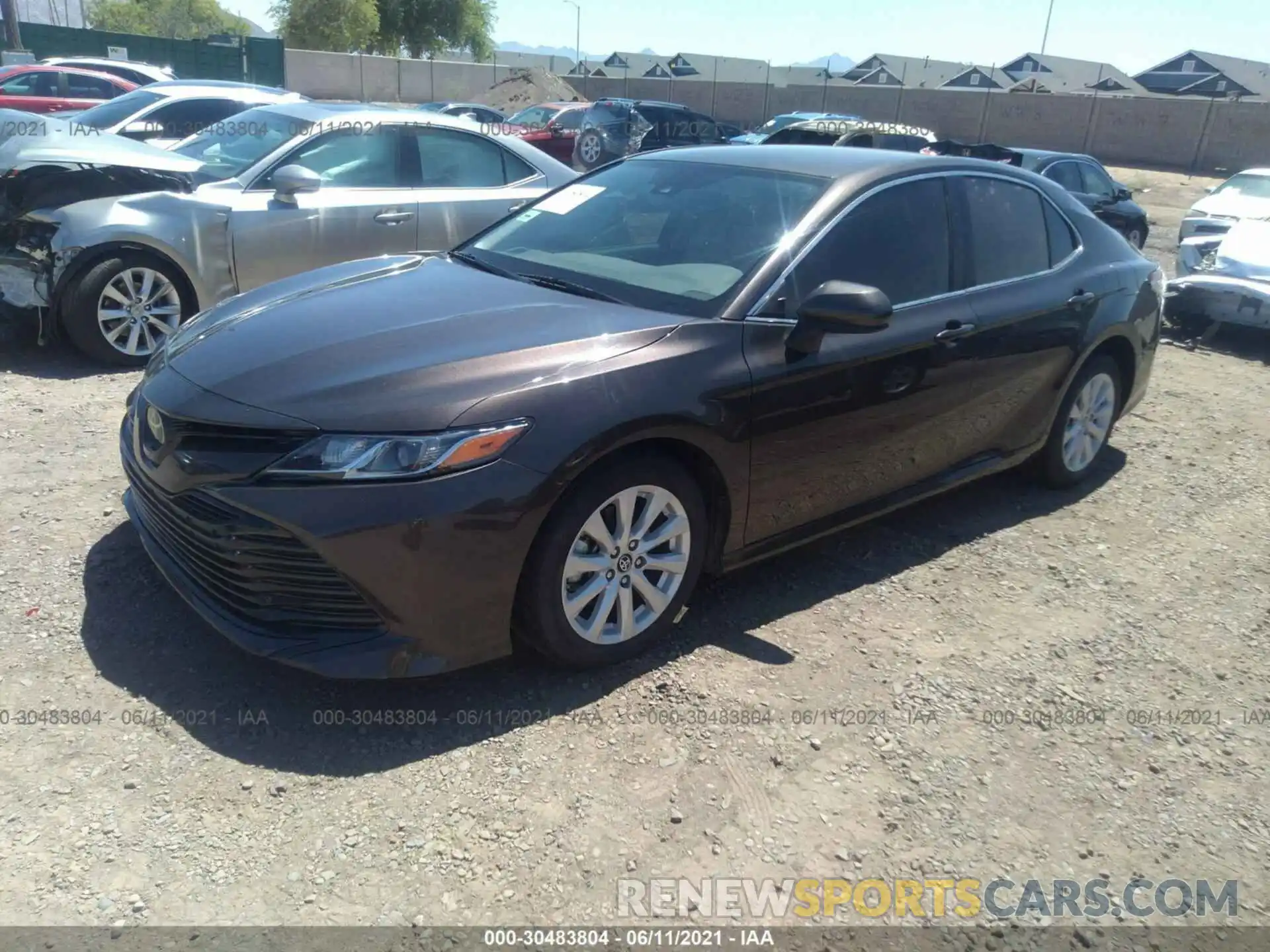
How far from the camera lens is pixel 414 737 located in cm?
291

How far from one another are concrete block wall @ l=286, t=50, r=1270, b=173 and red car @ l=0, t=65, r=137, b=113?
25.0 m

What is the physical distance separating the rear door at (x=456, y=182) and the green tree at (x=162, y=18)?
59449 mm

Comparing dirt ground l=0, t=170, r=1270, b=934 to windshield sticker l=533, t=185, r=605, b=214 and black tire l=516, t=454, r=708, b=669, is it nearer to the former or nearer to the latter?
black tire l=516, t=454, r=708, b=669

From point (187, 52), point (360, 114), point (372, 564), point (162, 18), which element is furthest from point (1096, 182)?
point (162, 18)

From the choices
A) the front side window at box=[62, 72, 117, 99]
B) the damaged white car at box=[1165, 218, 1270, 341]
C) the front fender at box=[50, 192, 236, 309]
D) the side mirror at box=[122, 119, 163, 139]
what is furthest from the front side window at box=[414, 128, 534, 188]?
the front side window at box=[62, 72, 117, 99]

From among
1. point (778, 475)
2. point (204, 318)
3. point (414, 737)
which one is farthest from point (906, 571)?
point (204, 318)

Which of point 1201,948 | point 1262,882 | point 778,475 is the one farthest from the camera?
point 778,475

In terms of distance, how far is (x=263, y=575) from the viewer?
9.20ft

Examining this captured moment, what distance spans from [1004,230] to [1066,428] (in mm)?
1126

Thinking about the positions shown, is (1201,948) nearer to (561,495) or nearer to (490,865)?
(490,865)

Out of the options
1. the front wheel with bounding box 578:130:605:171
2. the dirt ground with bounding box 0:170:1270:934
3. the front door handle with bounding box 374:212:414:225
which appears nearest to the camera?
the dirt ground with bounding box 0:170:1270:934

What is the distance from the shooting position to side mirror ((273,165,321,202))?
238 inches

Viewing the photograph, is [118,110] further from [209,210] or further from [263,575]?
[263,575]

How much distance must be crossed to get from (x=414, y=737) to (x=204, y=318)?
182cm
